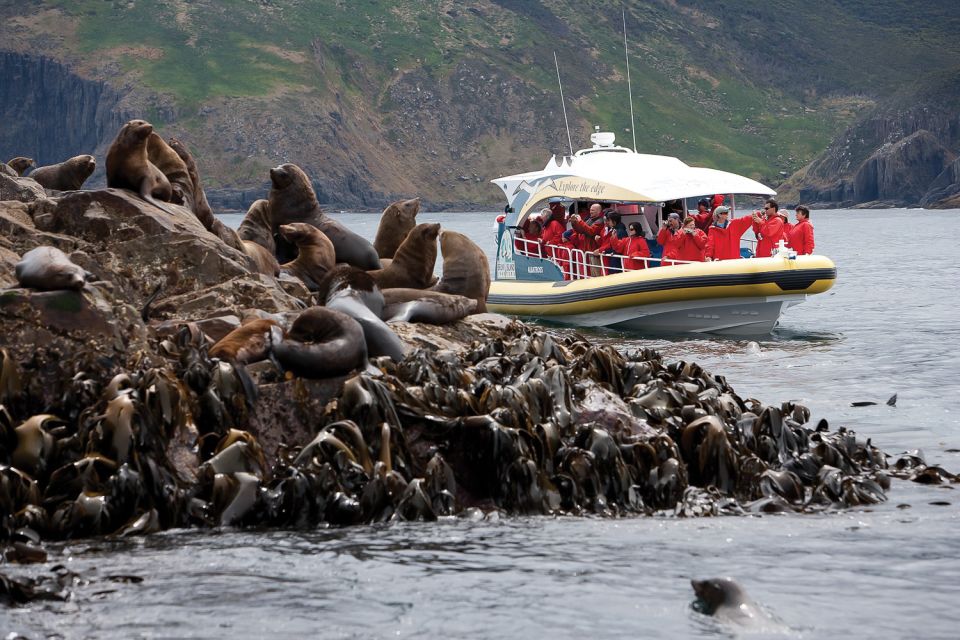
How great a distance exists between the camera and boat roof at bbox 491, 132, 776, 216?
21562mm

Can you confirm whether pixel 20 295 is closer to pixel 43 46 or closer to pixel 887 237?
Result: pixel 887 237

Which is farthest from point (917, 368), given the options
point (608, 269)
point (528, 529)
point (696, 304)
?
point (528, 529)

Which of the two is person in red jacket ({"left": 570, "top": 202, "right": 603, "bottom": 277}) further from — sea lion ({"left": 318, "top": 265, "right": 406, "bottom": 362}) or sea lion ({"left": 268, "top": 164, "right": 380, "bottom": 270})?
sea lion ({"left": 318, "top": 265, "right": 406, "bottom": 362})

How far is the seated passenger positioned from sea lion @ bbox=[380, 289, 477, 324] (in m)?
9.27

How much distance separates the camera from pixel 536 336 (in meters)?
11.3

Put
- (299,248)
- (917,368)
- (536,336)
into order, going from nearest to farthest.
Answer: (536,336), (299,248), (917,368)

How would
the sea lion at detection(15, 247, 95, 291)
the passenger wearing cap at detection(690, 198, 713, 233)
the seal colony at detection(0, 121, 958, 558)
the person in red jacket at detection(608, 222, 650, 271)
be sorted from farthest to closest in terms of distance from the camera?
1. the passenger wearing cap at detection(690, 198, 713, 233)
2. the person in red jacket at detection(608, 222, 650, 271)
3. the sea lion at detection(15, 247, 95, 291)
4. the seal colony at detection(0, 121, 958, 558)

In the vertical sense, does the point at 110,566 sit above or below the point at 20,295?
below

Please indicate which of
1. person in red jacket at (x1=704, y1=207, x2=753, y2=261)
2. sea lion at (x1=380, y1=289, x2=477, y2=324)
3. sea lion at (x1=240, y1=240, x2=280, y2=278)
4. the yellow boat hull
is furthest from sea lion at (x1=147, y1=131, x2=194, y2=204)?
person in red jacket at (x1=704, y1=207, x2=753, y2=261)

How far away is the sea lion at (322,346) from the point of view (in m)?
8.58

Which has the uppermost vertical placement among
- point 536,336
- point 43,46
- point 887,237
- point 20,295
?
point 43,46

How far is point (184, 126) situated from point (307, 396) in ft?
478

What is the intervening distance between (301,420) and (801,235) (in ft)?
46.7

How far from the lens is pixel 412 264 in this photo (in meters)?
13.5
